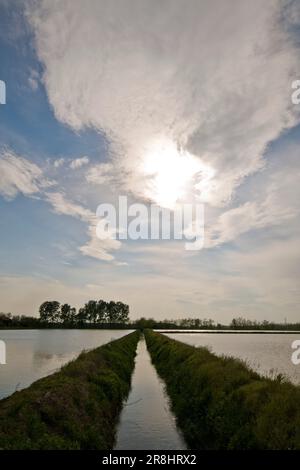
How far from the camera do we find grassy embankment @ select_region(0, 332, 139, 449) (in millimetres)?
10977

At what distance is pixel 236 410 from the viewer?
1342cm

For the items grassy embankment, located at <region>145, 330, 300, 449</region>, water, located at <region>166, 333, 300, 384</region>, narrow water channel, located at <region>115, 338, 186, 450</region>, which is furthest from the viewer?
water, located at <region>166, 333, 300, 384</region>

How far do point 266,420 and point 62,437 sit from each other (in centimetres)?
592

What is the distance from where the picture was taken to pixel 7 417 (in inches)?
460

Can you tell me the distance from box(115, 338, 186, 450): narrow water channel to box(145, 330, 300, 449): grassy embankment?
1.84 ft

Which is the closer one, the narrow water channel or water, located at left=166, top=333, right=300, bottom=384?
the narrow water channel

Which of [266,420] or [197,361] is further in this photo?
[197,361]

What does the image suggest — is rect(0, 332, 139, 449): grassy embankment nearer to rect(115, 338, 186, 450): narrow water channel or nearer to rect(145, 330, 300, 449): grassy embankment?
rect(115, 338, 186, 450): narrow water channel

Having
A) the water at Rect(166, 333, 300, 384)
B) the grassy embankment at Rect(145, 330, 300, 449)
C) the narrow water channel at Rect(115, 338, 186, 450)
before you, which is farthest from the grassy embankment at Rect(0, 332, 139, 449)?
the water at Rect(166, 333, 300, 384)

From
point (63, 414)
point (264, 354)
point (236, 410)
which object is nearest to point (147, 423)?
point (63, 414)
